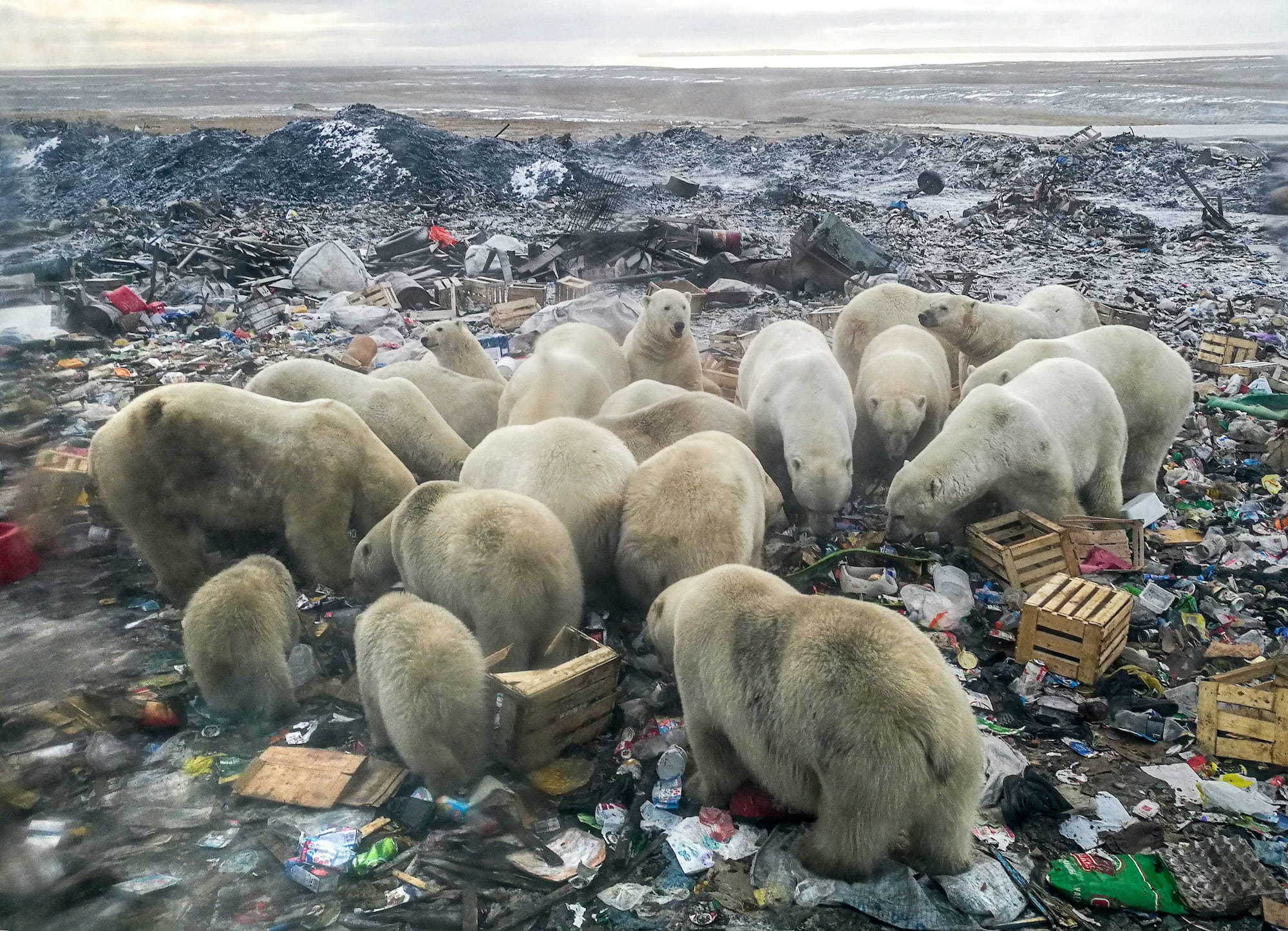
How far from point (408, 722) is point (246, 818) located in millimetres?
777

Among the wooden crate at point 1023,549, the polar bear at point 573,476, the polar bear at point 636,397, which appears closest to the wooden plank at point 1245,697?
the wooden crate at point 1023,549

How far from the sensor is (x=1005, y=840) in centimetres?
363

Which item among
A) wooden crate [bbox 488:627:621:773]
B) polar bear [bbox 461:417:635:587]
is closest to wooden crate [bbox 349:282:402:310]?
polar bear [bbox 461:417:635:587]

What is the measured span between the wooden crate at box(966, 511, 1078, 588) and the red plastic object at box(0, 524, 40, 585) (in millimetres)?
5450

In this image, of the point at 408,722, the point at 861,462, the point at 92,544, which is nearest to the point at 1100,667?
the point at 861,462

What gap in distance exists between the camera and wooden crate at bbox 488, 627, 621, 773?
3803mm

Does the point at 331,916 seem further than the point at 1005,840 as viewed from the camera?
No

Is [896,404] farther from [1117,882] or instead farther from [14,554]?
[14,554]

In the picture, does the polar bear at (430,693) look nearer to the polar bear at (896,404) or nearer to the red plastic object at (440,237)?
the polar bear at (896,404)

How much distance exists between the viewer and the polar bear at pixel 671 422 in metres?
5.93

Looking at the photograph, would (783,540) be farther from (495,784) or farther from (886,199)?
(886,199)

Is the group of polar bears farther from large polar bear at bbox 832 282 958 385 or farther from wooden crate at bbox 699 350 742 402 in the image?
wooden crate at bbox 699 350 742 402

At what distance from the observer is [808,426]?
6305mm

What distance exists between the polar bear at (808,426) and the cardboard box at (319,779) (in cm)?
335
